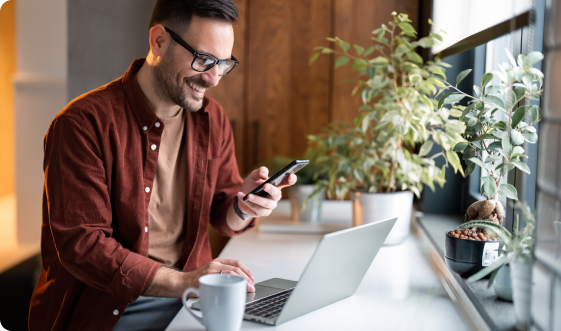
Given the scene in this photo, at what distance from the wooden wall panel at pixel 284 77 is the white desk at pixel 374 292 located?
78 centimetres

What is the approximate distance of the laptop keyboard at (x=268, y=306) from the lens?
0.90 metres

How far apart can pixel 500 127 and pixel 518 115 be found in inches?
4.7

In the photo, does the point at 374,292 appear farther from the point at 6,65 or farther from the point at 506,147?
the point at 6,65

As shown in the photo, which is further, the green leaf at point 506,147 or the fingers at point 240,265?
the fingers at point 240,265

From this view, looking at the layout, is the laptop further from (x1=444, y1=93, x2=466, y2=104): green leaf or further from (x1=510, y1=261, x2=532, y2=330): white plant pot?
(x1=444, y1=93, x2=466, y2=104): green leaf

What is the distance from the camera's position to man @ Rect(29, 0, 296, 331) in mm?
1084

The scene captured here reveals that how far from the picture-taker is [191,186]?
141 cm

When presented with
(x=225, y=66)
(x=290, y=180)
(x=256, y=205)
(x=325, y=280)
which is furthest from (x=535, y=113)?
(x=225, y=66)

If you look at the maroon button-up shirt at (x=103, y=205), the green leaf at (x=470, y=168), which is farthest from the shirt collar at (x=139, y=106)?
the green leaf at (x=470, y=168)

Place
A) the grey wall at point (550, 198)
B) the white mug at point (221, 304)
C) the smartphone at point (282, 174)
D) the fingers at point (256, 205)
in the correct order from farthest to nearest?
1. the fingers at point (256, 205)
2. the smartphone at point (282, 174)
3. the white mug at point (221, 304)
4. the grey wall at point (550, 198)

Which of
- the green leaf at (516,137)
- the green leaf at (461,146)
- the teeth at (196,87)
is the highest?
the teeth at (196,87)

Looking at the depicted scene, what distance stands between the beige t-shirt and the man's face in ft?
0.31

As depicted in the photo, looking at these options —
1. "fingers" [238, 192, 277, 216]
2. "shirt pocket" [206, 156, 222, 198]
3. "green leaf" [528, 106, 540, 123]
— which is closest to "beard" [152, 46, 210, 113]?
"shirt pocket" [206, 156, 222, 198]

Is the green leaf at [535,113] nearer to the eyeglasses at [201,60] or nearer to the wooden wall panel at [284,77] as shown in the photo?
the eyeglasses at [201,60]
